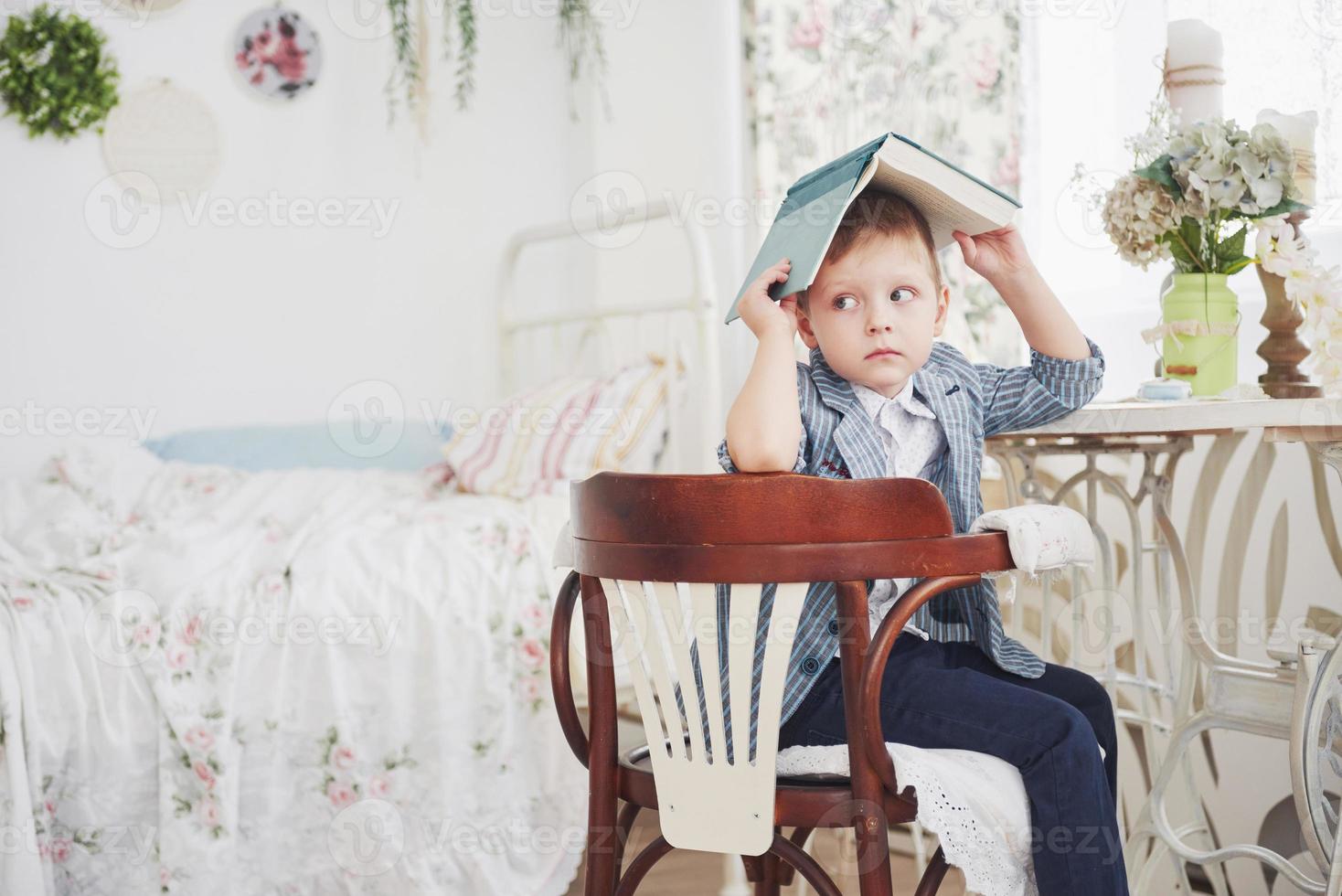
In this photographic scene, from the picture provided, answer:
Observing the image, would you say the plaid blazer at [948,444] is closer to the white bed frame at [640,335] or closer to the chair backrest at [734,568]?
the chair backrest at [734,568]

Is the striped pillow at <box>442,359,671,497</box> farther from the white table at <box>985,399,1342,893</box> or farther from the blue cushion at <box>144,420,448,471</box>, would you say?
the white table at <box>985,399,1342,893</box>

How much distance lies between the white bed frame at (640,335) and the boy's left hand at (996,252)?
3.87 ft

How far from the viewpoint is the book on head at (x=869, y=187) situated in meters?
1.00

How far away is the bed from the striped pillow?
207 millimetres

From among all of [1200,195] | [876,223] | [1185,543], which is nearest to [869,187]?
[876,223]

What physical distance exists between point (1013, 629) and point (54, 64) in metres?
2.66

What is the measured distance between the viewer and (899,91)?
2480 millimetres

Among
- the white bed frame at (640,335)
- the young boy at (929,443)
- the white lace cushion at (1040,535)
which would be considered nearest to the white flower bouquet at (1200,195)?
the young boy at (929,443)

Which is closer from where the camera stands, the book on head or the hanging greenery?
the book on head

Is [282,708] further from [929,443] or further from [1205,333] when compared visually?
[1205,333]

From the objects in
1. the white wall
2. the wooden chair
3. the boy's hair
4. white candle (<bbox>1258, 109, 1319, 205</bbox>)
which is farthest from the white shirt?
the white wall

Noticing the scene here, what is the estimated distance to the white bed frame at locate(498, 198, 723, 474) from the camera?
241 centimetres

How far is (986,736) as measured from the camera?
0.99 meters

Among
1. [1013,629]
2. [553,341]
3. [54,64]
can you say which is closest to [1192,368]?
[1013,629]
